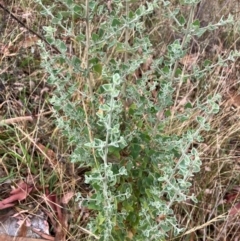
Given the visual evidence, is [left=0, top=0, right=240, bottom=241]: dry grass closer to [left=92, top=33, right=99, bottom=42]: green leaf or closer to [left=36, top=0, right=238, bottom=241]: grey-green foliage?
[left=36, top=0, right=238, bottom=241]: grey-green foliage

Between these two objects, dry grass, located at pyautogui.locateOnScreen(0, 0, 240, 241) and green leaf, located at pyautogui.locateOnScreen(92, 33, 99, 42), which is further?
dry grass, located at pyautogui.locateOnScreen(0, 0, 240, 241)

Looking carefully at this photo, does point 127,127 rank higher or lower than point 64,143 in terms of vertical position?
higher

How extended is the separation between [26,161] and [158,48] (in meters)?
0.81

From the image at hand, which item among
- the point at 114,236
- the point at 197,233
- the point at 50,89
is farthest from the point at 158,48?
the point at 114,236

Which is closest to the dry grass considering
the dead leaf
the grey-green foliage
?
the dead leaf

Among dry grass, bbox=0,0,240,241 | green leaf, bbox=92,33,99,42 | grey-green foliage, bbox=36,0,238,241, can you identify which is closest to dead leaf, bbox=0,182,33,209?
dry grass, bbox=0,0,240,241

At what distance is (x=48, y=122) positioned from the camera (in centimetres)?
186

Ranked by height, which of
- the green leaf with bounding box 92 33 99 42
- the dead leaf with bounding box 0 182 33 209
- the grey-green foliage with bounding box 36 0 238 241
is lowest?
the dead leaf with bounding box 0 182 33 209

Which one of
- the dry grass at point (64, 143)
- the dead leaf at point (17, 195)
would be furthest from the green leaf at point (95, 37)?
the dead leaf at point (17, 195)

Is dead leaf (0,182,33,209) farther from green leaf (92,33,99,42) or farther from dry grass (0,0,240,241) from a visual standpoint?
green leaf (92,33,99,42)

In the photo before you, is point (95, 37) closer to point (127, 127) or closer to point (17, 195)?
point (127, 127)

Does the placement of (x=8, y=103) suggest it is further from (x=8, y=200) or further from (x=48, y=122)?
(x=8, y=200)

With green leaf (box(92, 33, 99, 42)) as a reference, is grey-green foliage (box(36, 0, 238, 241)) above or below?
below

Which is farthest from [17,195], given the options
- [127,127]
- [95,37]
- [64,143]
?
[95,37]
